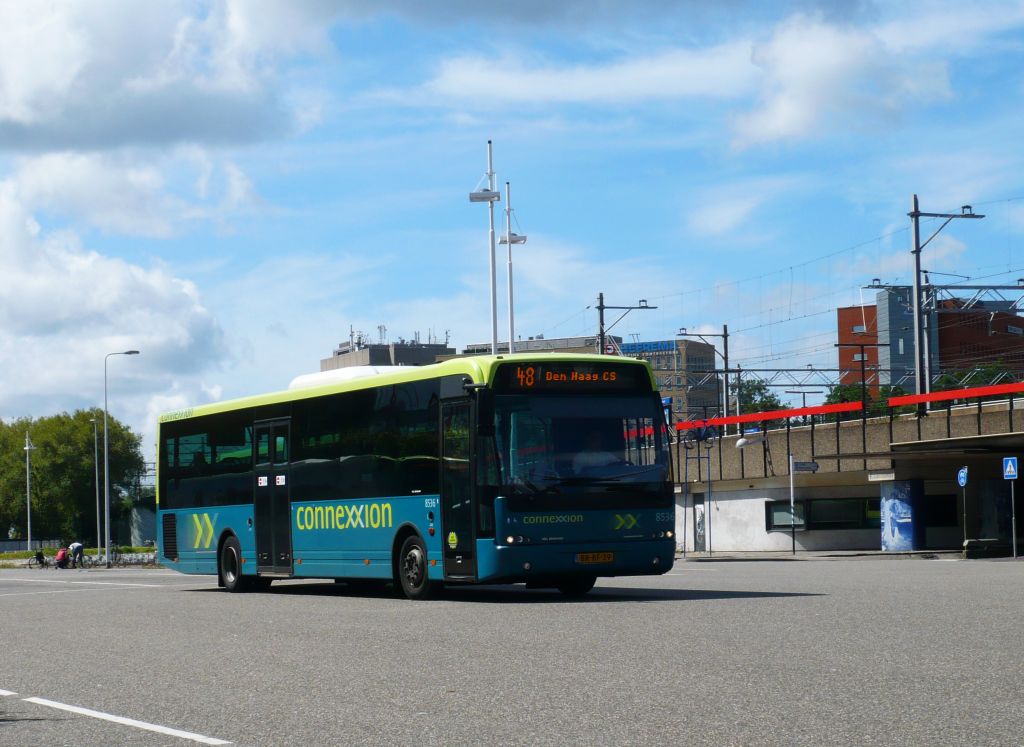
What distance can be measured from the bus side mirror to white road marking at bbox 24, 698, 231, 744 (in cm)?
1013

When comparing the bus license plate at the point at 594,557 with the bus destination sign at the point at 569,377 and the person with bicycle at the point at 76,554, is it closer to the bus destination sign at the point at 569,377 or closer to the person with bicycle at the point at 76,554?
the bus destination sign at the point at 569,377

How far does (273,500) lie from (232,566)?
2.29 m

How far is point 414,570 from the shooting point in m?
21.5

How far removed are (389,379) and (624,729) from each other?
14608mm

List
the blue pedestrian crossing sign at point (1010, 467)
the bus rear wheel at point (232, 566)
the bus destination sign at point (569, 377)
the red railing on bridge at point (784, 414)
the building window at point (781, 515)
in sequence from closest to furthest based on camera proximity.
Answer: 1. the bus destination sign at point (569, 377)
2. the bus rear wheel at point (232, 566)
3. the blue pedestrian crossing sign at point (1010, 467)
4. the red railing on bridge at point (784, 414)
5. the building window at point (781, 515)

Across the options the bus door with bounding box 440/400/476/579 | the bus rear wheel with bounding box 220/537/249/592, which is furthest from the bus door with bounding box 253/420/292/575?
the bus door with bounding box 440/400/476/579

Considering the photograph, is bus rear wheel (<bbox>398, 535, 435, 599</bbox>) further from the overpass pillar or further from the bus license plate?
the overpass pillar

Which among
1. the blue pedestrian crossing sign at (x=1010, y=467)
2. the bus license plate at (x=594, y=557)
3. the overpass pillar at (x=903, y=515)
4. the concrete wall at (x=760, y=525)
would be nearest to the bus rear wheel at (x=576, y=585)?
the bus license plate at (x=594, y=557)

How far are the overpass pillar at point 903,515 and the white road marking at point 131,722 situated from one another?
4164 centimetres

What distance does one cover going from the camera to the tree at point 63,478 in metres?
132

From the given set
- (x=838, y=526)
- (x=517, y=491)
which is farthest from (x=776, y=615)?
(x=838, y=526)

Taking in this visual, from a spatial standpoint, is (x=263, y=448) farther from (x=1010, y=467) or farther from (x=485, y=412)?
(x=1010, y=467)

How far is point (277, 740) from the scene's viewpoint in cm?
811

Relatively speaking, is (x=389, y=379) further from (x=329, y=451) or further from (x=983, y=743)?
(x=983, y=743)
